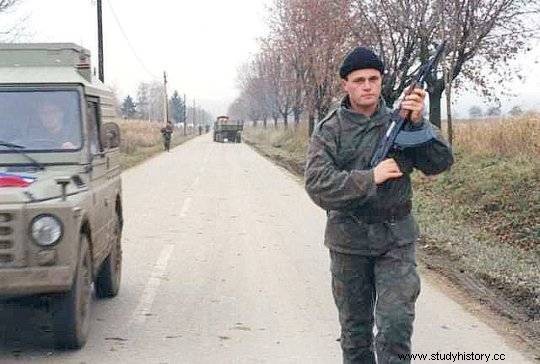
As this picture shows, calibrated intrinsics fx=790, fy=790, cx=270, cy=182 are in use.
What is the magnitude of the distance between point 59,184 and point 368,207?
2.45 metres

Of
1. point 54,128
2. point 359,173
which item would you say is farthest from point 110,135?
point 359,173

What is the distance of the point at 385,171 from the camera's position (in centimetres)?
396

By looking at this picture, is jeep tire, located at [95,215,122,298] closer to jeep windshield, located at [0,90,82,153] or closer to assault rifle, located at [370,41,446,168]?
jeep windshield, located at [0,90,82,153]

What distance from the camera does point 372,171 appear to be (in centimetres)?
399

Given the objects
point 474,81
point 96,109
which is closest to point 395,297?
point 96,109

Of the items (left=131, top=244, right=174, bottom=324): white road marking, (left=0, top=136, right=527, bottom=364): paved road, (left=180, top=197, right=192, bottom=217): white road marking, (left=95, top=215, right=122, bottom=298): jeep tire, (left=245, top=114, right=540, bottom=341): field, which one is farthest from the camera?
(left=180, top=197, right=192, bottom=217): white road marking

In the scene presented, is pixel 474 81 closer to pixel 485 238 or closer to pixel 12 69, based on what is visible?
pixel 485 238

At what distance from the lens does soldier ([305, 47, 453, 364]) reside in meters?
4.07

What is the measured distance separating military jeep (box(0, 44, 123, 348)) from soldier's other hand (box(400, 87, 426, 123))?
2.45m

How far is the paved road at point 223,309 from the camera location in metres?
5.89

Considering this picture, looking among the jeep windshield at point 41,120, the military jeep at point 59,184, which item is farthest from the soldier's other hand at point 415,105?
the jeep windshield at point 41,120

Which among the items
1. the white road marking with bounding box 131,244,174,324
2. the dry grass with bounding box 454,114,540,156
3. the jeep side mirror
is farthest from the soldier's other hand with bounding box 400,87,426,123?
the dry grass with bounding box 454,114,540,156

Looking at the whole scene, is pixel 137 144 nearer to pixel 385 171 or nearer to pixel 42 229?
pixel 42 229

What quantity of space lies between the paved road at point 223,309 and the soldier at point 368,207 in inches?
61.5
